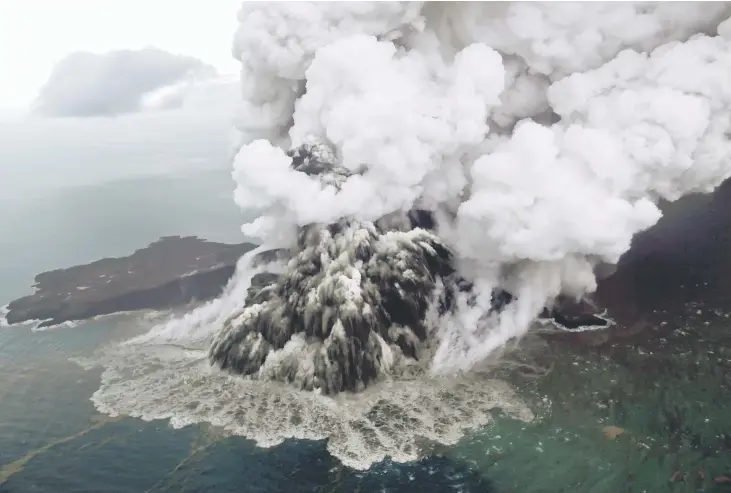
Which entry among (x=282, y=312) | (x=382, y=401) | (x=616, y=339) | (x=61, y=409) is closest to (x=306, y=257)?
(x=282, y=312)

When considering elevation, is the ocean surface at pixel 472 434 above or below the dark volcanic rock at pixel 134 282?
below

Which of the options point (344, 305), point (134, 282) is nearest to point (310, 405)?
point (344, 305)

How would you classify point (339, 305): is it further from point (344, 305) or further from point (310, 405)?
point (310, 405)

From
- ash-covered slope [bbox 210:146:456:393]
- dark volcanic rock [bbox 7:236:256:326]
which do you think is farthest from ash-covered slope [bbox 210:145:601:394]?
dark volcanic rock [bbox 7:236:256:326]

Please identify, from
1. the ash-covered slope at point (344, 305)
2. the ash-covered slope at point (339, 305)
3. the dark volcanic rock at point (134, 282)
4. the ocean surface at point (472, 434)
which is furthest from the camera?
the dark volcanic rock at point (134, 282)

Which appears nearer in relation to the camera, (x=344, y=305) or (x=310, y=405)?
(x=310, y=405)

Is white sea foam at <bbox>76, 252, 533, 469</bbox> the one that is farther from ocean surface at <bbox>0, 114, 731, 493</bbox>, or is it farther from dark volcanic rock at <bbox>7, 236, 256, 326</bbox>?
dark volcanic rock at <bbox>7, 236, 256, 326</bbox>

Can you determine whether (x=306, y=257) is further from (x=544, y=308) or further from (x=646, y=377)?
(x=646, y=377)

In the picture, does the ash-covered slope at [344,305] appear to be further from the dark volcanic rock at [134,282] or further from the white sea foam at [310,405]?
the dark volcanic rock at [134,282]

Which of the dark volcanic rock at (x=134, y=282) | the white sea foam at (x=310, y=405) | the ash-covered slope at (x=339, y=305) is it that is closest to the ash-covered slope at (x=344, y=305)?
the ash-covered slope at (x=339, y=305)
